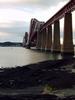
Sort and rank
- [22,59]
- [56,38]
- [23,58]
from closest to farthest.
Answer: [22,59], [23,58], [56,38]

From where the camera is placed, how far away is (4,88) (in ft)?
65.7

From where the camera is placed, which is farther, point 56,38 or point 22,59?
point 56,38

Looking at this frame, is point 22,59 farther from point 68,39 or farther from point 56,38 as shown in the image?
point 56,38

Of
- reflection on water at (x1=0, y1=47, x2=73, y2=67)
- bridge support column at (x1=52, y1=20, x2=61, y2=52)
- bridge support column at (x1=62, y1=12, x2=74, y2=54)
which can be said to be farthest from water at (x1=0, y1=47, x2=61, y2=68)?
bridge support column at (x1=52, y1=20, x2=61, y2=52)

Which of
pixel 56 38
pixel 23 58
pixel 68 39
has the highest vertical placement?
pixel 56 38

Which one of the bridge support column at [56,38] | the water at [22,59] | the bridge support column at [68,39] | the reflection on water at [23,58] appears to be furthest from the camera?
the bridge support column at [56,38]

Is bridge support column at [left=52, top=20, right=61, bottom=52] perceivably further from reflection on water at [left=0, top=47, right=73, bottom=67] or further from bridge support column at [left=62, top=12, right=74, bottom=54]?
bridge support column at [left=62, top=12, right=74, bottom=54]

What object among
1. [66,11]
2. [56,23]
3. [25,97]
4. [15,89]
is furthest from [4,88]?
[56,23]

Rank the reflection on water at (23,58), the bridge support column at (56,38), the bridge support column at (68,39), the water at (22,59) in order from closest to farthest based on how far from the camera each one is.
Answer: the water at (22,59) → the reflection on water at (23,58) → the bridge support column at (68,39) → the bridge support column at (56,38)

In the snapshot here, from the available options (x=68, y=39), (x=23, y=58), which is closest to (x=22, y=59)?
(x=23, y=58)

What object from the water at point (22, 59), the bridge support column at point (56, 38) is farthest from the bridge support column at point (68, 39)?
the bridge support column at point (56, 38)

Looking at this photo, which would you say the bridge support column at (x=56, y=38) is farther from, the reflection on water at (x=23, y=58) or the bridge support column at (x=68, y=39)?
the bridge support column at (x=68, y=39)

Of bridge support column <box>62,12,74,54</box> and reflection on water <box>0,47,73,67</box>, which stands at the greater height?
bridge support column <box>62,12,74,54</box>

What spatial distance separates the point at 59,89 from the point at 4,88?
127 inches
